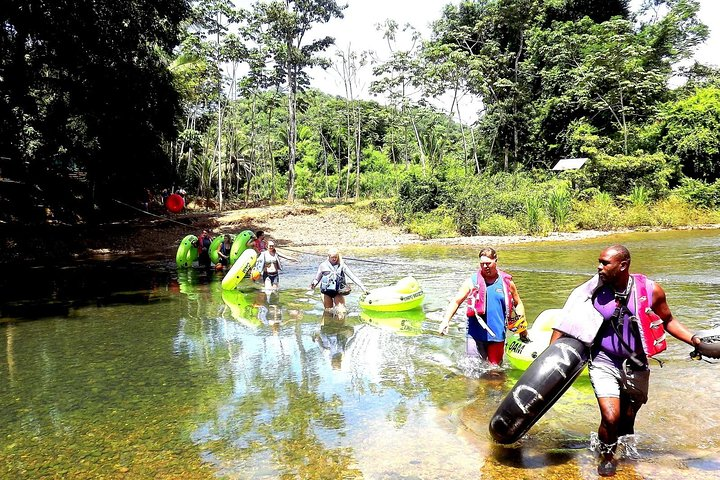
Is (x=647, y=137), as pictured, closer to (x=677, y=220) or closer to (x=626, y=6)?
(x=677, y=220)

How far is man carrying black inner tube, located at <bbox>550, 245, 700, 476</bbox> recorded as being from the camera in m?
3.67

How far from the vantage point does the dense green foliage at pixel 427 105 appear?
56.5 feet

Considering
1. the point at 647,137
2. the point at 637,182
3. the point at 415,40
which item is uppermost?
the point at 415,40

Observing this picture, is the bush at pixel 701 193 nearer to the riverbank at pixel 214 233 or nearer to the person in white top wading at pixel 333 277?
the riverbank at pixel 214 233

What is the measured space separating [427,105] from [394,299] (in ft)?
101

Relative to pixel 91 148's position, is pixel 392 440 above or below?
below

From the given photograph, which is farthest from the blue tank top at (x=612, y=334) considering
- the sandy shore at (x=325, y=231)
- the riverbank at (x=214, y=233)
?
the sandy shore at (x=325, y=231)

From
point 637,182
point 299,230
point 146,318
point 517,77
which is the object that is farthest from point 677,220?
point 146,318

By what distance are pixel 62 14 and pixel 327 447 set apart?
1449cm

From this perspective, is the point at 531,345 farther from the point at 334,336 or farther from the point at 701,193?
the point at 701,193

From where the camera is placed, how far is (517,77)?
36.6 metres

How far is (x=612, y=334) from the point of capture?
3.76 m

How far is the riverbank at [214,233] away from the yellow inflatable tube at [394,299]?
40.1ft

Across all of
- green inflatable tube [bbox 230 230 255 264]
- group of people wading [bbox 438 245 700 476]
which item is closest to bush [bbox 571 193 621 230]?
green inflatable tube [bbox 230 230 255 264]
